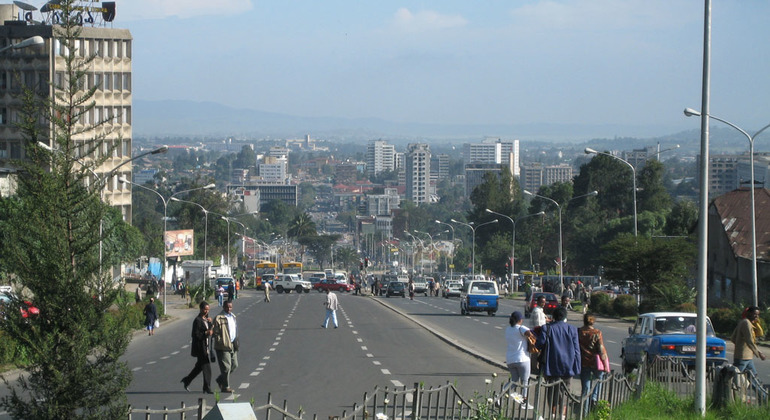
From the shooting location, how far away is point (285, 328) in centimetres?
3866

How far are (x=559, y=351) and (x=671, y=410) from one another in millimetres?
2042

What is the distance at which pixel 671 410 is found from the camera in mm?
15148

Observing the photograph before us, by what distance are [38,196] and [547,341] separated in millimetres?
7609

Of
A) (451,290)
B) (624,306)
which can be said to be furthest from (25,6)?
(624,306)

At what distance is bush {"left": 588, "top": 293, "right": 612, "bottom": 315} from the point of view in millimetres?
52812

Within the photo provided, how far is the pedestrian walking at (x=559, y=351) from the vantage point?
14602 mm

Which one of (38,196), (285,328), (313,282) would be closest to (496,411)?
(38,196)

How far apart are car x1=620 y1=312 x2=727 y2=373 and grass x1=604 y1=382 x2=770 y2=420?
473cm

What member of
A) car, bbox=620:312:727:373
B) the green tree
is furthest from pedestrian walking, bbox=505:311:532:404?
the green tree

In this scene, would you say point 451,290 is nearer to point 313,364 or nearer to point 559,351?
point 313,364

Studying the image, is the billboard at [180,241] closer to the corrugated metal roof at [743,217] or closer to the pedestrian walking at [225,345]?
the corrugated metal roof at [743,217]

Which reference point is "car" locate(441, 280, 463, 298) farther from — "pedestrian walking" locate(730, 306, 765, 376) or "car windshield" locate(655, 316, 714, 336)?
"pedestrian walking" locate(730, 306, 765, 376)

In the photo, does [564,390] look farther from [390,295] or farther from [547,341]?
[390,295]

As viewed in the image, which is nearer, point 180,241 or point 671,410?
point 671,410
